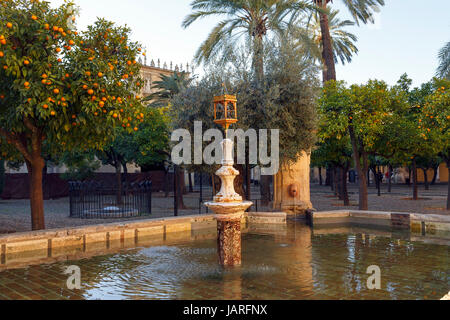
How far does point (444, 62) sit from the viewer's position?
20969 mm

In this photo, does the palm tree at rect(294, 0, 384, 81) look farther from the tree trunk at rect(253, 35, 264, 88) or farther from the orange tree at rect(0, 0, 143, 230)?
the orange tree at rect(0, 0, 143, 230)

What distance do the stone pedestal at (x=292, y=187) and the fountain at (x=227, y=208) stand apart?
7.05 meters

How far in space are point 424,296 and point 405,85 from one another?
41.0 ft

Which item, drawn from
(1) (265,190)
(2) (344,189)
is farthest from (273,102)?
(2) (344,189)

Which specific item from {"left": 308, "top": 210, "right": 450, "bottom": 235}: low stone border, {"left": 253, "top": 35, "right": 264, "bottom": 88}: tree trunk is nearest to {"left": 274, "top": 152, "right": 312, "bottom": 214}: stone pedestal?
{"left": 308, "top": 210, "right": 450, "bottom": 235}: low stone border

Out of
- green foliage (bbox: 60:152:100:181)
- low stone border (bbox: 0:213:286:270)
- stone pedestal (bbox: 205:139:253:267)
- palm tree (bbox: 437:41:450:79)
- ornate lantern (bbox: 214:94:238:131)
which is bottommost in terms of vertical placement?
low stone border (bbox: 0:213:286:270)

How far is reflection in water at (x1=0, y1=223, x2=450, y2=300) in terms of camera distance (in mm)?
5031

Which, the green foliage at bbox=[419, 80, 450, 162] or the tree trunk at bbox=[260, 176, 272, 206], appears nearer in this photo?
the green foliage at bbox=[419, 80, 450, 162]

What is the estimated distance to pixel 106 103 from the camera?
765 centimetres

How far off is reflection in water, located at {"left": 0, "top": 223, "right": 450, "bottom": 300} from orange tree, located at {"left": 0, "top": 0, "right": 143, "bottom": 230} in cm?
259

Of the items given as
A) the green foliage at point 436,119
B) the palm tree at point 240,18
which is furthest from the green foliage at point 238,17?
the green foliage at point 436,119
